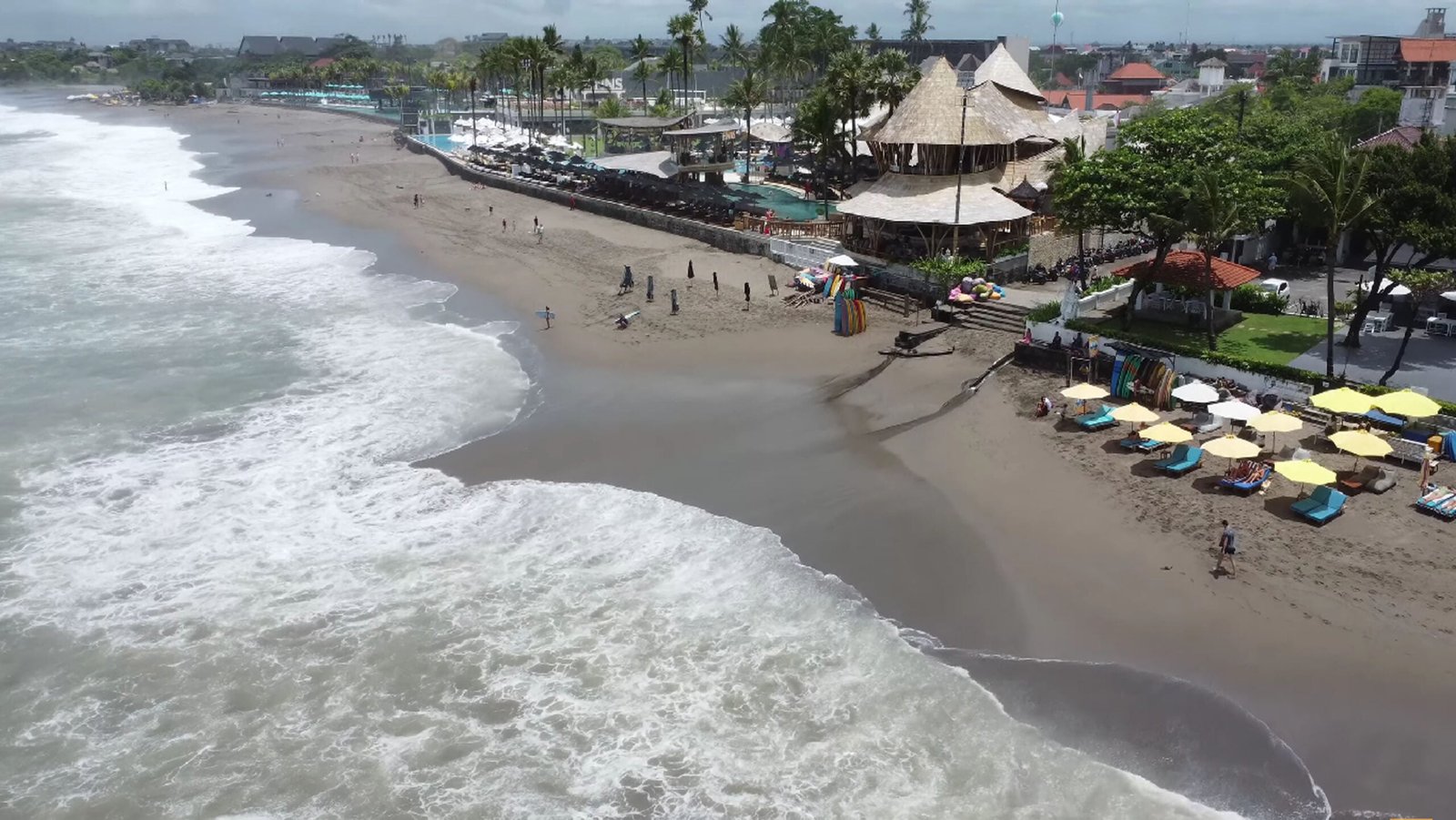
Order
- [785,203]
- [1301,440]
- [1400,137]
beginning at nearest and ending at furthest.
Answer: [1301,440]
[1400,137]
[785,203]

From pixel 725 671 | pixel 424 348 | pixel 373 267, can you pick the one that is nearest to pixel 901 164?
pixel 424 348

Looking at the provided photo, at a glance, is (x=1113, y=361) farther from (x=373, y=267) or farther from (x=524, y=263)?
(x=373, y=267)

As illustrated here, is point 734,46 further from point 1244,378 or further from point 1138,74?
point 1138,74

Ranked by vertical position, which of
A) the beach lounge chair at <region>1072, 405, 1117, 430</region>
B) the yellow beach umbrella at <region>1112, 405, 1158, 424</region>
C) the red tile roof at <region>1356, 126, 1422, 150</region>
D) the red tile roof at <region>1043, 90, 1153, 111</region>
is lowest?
the beach lounge chair at <region>1072, 405, 1117, 430</region>

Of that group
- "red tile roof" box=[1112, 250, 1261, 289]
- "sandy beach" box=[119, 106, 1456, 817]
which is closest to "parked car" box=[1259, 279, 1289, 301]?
"red tile roof" box=[1112, 250, 1261, 289]

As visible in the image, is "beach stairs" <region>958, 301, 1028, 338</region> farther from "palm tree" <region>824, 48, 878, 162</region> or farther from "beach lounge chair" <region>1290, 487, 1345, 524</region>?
"palm tree" <region>824, 48, 878, 162</region>

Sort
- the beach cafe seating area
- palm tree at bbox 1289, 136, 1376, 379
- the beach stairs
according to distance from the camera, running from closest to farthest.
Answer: the beach cafe seating area, palm tree at bbox 1289, 136, 1376, 379, the beach stairs

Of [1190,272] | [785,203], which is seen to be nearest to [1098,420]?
[1190,272]
